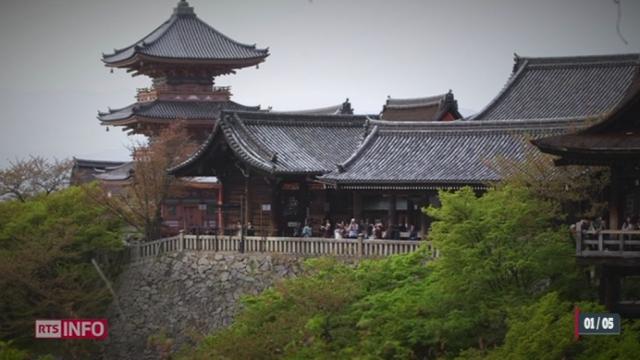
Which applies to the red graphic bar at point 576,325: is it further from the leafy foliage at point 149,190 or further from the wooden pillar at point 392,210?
the leafy foliage at point 149,190

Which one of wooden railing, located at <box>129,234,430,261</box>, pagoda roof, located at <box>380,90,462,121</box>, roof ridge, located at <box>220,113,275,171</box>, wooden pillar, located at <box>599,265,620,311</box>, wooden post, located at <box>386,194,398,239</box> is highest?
pagoda roof, located at <box>380,90,462,121</box>

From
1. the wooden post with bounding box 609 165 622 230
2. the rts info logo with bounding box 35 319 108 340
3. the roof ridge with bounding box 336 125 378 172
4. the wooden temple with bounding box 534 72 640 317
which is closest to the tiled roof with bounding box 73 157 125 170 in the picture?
the rts info logo with bounding box 35 319 108 340

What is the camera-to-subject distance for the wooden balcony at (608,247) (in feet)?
89.1

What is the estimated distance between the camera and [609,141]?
94.5ft

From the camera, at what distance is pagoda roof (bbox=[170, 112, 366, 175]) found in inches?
1715

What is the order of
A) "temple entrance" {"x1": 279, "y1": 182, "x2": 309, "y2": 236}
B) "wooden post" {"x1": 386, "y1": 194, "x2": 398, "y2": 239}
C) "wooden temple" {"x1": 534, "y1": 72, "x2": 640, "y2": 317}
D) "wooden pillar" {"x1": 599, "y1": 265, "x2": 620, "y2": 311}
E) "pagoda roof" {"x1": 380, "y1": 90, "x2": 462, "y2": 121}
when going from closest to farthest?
1. "wooden temple" {"x1": 534, "y1": 72, "x2": 640, "y2": 317}
2. "wooden pillar" {"x1": 599, "y1": 265, "x2": 620, "y2": 311}
3. "wooden post" {"x1": 386, "y1": 194, "x2": 398, "y2": 239}
4. "temple entrance" {"x1": 279, "y1": 182, "x2": 309, "y2": 236}
5. "pagoda roof" {"x1": 380, "y1": 90, "x2": 462, "y2": 121}

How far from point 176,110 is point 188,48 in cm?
326

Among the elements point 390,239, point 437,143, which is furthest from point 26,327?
point 437,143

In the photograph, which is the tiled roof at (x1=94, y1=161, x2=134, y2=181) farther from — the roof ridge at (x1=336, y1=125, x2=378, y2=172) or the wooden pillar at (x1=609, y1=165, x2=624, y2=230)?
the wooden pillar at (x1=609, y1=165, x2=624, y2=230)

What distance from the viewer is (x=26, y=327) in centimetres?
3994

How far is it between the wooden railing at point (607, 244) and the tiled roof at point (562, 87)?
19531 mm

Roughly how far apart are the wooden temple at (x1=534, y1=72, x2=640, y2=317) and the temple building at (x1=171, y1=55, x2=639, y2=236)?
8.37 metres

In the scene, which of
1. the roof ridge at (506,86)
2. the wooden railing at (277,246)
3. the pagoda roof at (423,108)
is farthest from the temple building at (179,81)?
the roof ridge at (506,86)

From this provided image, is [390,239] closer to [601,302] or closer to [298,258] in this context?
[298,258]
